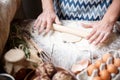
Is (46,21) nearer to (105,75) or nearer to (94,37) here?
(94,37)

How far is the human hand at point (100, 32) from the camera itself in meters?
0.99

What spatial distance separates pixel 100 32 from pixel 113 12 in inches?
5.2

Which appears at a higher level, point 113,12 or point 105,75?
point 113,12

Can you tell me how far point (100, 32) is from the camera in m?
1.01

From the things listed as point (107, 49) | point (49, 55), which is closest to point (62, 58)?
point (49, 55)

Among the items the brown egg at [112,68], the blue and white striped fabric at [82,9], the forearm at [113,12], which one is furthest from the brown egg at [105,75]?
the blue and white striped fabric at [82,9]

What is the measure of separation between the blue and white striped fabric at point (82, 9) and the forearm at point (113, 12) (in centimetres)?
6

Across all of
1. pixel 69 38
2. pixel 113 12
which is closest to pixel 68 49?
pixel 69 38

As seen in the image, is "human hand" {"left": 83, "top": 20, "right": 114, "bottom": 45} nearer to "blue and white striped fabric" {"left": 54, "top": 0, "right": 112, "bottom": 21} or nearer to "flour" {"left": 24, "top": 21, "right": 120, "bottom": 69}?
"flour" {"left": 24, "top": 21, "right": 120, "bottom": 69}

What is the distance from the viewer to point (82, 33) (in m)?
1.00

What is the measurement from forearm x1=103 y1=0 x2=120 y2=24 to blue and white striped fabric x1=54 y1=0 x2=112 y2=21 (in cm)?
6

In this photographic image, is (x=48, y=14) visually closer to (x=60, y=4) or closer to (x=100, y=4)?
(x=60, y=4)

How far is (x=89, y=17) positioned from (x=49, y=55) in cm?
31

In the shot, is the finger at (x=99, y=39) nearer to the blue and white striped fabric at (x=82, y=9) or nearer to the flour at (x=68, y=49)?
the flour at (x=68, y=49)
